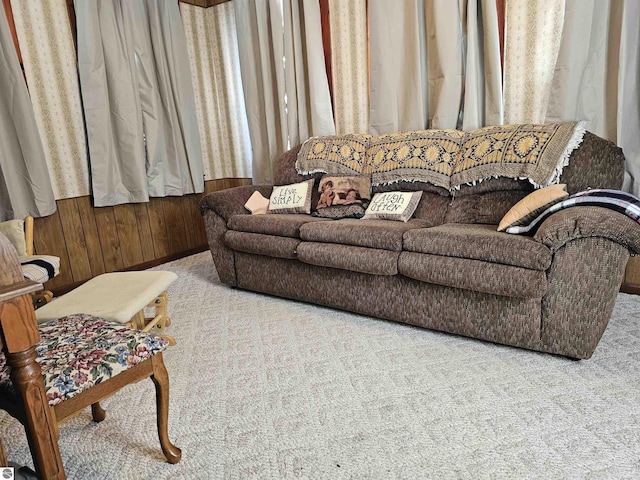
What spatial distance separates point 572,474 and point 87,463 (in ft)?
4.93

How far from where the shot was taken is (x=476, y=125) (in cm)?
285

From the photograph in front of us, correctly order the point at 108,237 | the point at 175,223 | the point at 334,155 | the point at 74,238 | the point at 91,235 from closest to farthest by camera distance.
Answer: the point at 334,155 < the point at 74,238 < the point at 91,235 < the point at 108,237 < the point at 175,223

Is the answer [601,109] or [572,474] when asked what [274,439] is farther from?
[601,109]

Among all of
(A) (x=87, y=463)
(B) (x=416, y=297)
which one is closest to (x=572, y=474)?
(B) (x=416, y=297)

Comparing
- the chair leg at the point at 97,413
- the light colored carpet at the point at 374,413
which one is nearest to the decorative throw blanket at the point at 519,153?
the light colored carpet at the point at 374,413

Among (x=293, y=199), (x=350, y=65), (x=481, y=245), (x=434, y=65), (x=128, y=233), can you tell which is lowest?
(x=128, y=233)

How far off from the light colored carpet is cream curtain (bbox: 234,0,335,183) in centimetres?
207

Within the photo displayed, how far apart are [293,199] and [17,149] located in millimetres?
1852

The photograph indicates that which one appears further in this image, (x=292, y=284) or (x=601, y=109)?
(x=292, y=284)

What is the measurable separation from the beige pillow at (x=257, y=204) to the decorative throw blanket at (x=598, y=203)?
5.55ft

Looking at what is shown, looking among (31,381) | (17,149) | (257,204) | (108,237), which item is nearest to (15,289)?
(31,381)

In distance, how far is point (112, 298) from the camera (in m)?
1.87

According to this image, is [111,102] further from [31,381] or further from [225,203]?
[31,381]

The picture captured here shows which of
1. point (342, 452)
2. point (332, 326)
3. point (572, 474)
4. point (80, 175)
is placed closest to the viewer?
point (572, 474)
